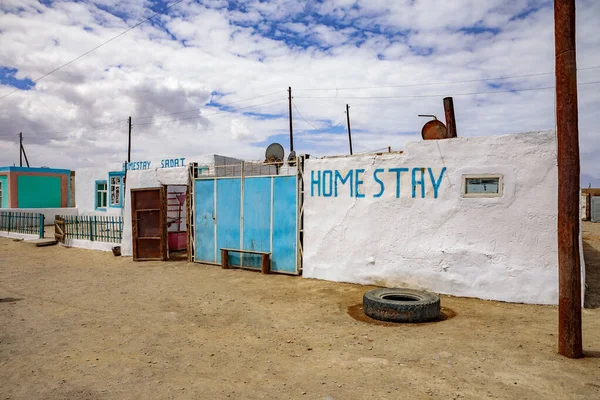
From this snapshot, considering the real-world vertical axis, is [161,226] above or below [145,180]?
below

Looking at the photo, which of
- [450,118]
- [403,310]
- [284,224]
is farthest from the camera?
[284,224]

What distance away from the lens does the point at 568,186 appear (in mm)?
4492

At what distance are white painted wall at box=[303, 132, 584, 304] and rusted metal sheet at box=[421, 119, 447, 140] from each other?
21.6 inches

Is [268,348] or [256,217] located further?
[256,217]

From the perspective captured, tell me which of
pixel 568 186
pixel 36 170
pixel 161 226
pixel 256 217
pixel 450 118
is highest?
pixel 36 170

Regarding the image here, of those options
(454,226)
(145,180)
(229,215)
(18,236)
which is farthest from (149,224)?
(18,236)

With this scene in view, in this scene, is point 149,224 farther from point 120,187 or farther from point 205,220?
point 120,187

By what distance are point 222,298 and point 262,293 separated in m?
0.84

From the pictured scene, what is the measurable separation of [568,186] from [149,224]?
1074 cm

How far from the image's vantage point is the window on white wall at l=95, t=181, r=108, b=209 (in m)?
23.4

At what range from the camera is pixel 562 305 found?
453 centimetres

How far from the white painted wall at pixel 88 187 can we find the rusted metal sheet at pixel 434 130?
20.0 m

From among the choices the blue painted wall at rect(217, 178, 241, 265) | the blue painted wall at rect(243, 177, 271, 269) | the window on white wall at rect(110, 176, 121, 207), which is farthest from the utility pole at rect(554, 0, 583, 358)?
the window on white wall at rect(110, 176, 121, 207)

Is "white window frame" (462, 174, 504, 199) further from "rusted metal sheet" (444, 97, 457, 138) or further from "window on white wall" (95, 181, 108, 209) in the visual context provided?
"window on white wall" (95, 181, 108, 209)
